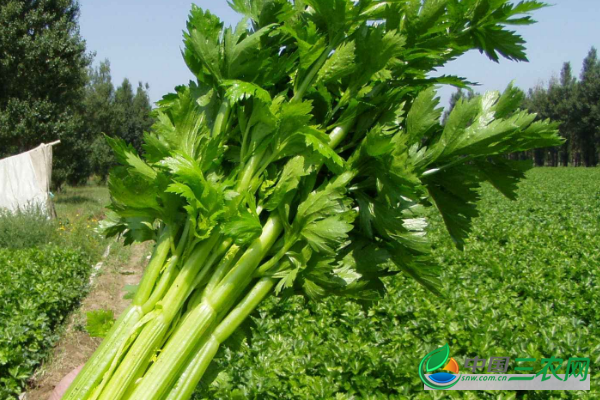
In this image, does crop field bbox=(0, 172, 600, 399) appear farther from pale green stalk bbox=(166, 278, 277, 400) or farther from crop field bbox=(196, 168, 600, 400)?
pale green stalk bbox=(166, 278, 277, 400)

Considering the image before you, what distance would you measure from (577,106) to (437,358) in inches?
2989

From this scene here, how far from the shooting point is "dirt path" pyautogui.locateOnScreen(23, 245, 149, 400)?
228 inches

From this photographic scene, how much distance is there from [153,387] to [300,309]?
408 centimetres

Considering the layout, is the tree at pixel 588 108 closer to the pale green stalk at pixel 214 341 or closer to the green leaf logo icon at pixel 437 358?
the green leaf logo icon at pixel 437 358

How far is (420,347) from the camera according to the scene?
4.21 m

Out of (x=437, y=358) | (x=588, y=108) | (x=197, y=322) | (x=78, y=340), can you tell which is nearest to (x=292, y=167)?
(x=197, y=322)

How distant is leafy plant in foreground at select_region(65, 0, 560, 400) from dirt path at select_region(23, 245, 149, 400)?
6.46 ft

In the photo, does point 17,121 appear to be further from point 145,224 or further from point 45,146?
point 145,224

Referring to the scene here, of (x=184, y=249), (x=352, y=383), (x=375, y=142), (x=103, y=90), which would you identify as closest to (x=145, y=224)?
(x=184, y=249)

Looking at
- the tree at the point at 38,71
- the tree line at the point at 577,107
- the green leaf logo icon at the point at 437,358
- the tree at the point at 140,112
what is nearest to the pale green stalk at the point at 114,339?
the green leaf logo icon at the point at 437,358

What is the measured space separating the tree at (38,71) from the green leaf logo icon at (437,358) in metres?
20.7

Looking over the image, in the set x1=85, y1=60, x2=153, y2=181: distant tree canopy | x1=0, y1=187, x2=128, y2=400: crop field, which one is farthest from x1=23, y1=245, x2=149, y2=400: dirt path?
x1=85, y1=60, x2=153, y2=181: distant tree canopy

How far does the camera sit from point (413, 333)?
191 inches

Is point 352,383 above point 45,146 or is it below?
below
